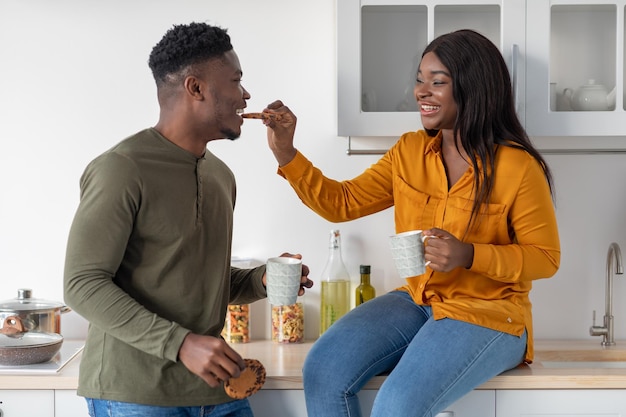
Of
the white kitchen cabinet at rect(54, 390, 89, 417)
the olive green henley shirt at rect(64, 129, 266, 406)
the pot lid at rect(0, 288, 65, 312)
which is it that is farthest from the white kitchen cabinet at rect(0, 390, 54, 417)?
the olive green henley shirt at rect(64, 129, 266, 406)

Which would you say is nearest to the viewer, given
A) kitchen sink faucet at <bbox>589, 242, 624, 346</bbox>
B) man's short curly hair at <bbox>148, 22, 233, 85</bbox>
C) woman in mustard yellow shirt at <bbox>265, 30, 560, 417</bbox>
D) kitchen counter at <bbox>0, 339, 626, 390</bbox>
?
man's short curly hair at <bbox>148, 22, 233, 85</bbox>

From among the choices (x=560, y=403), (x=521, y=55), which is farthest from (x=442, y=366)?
(x=521, y=55)

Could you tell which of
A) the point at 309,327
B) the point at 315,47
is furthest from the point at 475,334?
the point at 315,47

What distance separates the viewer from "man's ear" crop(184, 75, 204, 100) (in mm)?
1682

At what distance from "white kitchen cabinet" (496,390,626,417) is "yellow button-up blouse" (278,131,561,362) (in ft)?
0.35

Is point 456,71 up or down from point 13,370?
up

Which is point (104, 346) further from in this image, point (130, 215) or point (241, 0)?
point (241, 0)

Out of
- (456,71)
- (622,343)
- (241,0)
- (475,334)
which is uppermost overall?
(241,0)

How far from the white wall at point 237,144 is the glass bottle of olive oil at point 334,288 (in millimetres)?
66

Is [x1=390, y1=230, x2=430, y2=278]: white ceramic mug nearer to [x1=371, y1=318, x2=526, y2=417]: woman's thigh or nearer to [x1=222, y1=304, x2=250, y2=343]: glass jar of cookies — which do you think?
[x1=371, y1=318, x2=526, y2=417]: woman's thigh

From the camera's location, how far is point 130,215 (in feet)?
5.15

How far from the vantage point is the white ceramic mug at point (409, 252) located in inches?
68.7

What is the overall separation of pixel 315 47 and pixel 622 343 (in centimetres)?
122

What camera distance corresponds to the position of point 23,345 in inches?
78.6
